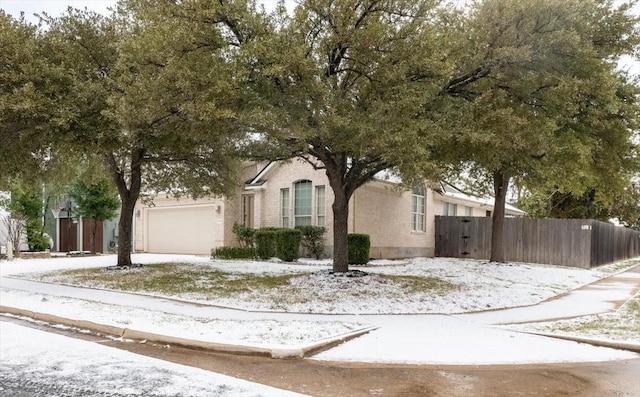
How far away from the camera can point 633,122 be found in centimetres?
1305

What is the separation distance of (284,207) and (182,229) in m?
7.32

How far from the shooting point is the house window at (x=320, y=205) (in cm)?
2202

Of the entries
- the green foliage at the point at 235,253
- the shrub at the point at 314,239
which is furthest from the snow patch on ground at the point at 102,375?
the green foliage at the point at 235,253

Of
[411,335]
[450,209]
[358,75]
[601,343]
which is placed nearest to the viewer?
[601,343]

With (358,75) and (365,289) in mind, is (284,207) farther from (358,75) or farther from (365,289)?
(358,75)

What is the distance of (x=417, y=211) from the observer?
85.3ft

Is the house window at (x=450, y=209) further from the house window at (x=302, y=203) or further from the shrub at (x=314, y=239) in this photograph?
the shrub at (x=314, y=239)

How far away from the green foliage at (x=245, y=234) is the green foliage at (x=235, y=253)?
0.79 meters

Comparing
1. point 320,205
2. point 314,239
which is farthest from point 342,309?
point 320,205

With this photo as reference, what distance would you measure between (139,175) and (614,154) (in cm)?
1457

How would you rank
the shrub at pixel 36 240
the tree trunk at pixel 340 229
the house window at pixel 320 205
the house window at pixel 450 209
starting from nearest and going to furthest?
1. the tree trunk at pixel 340 229
2. the house window at pixel 320 205
3. the house window at pixel 450 209
4. the shrub at pixel 36 240

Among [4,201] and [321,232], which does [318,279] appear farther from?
[4,201]

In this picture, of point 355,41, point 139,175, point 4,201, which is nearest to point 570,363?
point 355,41

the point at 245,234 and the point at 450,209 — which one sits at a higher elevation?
the point at 450,209
